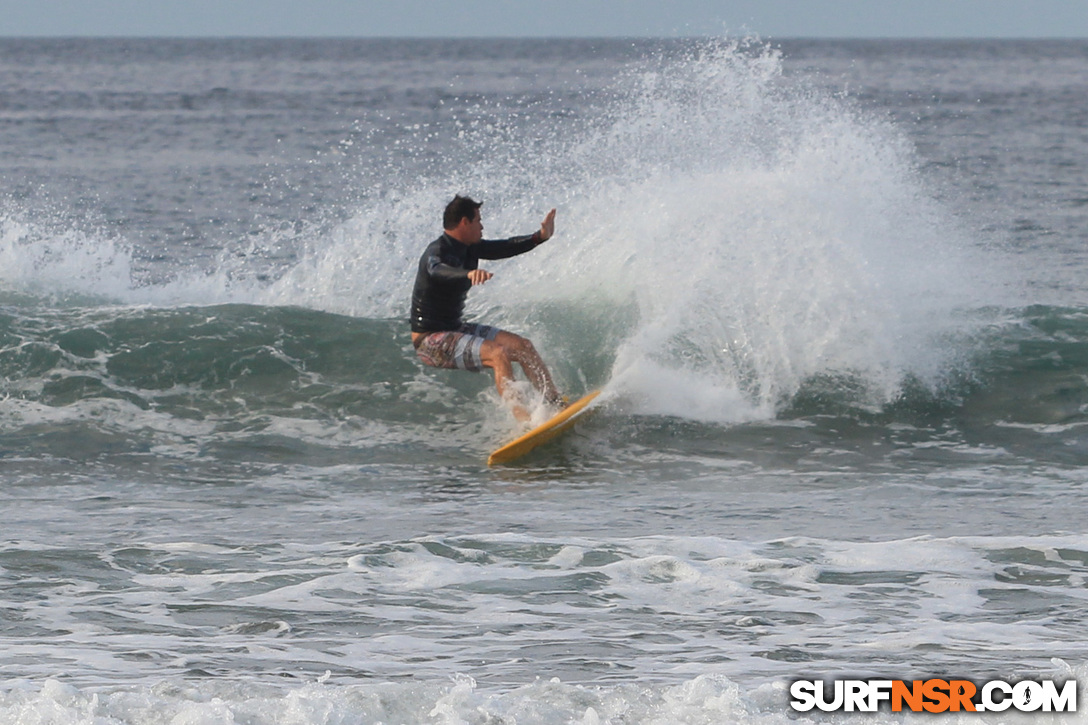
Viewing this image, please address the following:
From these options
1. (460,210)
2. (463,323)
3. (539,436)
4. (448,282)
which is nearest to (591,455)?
(539,436)

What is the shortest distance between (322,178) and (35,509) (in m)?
19.9

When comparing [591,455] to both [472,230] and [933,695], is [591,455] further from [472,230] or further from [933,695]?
[933,695]

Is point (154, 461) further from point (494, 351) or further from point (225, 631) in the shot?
point (225, 631)

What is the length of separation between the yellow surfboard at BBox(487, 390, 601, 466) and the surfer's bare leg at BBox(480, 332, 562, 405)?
0.22m

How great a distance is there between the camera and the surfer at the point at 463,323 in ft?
30.6

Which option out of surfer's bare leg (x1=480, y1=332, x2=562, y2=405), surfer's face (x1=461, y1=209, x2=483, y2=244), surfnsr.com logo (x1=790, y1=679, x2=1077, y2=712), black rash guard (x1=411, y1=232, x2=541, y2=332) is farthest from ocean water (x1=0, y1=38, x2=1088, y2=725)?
surfer's face (x1=461, y1=209, x2=483, y2=244)

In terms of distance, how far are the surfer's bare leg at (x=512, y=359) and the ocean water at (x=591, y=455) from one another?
1.34 ft

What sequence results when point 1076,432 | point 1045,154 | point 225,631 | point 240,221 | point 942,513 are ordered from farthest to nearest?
point 1045,154, point 240,221, point 1076,432, point 942,513, point 225,631

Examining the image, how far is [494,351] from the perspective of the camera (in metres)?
9.43

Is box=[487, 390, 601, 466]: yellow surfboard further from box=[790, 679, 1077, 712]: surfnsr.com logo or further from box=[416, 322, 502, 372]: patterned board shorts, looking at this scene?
box=[790, 679, 1077, 712]: surfnsr.com logo

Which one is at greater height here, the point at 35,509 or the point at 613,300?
the point at 613,300

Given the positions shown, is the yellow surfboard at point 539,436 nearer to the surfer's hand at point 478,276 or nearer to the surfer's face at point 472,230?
the surfer's hand at point 478,276

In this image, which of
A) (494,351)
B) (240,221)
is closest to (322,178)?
(240,221)

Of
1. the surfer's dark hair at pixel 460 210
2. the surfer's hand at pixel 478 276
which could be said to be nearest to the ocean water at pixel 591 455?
the surfer's hand at pixel 478 276
